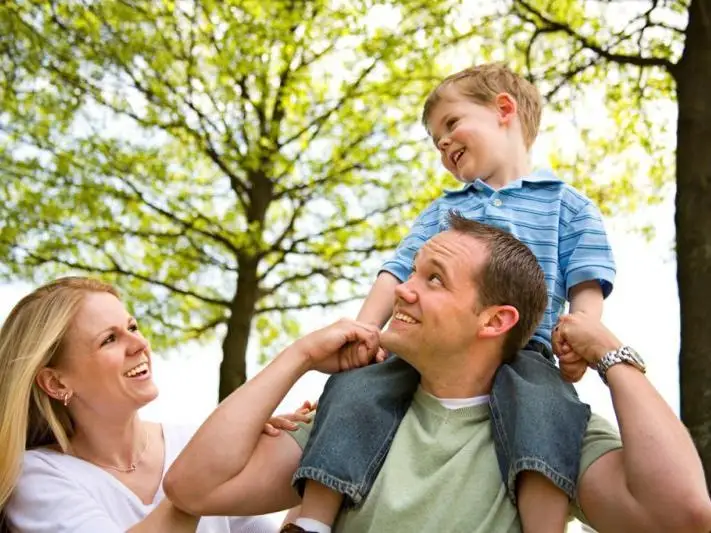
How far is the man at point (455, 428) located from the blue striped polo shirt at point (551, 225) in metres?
0.26

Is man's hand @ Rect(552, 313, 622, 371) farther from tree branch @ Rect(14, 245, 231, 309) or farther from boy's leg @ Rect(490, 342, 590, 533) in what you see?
tree branch @ Rect(14, 245, 231, 309)

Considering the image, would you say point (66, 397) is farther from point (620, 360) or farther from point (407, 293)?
point (620, 360)

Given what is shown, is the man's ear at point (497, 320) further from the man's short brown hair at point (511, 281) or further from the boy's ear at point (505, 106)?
the boy's ear at point (505, 106)

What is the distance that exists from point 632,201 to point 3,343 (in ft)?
20.8

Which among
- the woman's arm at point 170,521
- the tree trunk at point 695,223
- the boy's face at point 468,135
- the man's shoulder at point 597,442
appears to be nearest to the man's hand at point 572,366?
the man's shoulder at point 597,442

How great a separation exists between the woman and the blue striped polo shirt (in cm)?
100

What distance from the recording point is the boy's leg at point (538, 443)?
185cm

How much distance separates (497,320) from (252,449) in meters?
0.67

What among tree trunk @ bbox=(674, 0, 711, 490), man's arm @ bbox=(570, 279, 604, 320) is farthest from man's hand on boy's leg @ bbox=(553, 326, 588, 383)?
tree trunk @ bbox=(674, 0, 711, 490)

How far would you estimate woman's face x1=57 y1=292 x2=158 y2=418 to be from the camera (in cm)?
272

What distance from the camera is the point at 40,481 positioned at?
256cm

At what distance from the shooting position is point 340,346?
222 centimetres

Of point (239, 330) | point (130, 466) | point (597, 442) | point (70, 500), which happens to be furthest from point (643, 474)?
point (239, 330)

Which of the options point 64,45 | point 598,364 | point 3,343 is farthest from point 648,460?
point 64,45
